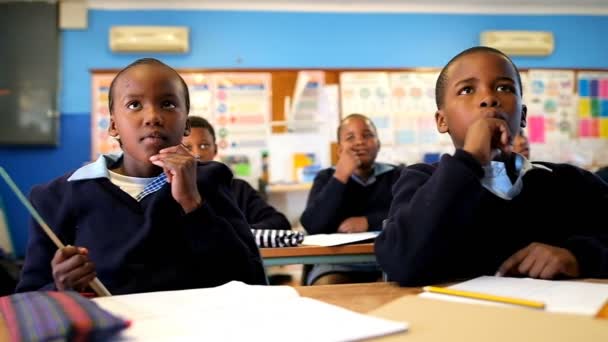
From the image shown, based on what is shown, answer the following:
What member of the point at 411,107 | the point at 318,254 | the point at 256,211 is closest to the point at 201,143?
the point at 256,211

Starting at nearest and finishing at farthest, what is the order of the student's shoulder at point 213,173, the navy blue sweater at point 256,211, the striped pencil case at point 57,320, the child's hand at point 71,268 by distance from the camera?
1. the striped pencil case at point 57,320
2. the child's hand at point 71,268
3. the student's shoulder at point 213,173
4. the navy blue sweater at point 256,211

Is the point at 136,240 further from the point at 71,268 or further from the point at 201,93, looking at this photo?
the point at 201,93

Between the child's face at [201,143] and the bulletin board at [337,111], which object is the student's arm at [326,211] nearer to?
the child's face at [201,143]

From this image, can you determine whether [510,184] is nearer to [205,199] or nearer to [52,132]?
[205,199]

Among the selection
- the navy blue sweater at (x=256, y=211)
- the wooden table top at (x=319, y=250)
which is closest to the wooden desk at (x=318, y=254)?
the wooden table top at (x=319, y=250)

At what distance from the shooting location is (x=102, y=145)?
3914 millimetres

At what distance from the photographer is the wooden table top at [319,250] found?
1.66 m

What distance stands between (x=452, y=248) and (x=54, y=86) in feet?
12.4

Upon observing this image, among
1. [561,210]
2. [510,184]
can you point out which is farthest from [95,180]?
[561,210]

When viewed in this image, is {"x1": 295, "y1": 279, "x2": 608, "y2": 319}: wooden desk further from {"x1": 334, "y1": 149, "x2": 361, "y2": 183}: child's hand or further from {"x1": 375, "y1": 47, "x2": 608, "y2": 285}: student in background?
{"x1": 334, "y1": 149, "x2": 361, "y2": 183}: child's hand

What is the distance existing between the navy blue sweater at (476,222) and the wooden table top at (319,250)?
64cm

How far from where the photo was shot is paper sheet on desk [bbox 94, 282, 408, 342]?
1.67 ft

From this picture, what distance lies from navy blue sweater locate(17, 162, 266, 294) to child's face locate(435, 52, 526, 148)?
0.53m

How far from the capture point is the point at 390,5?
4289 mm
